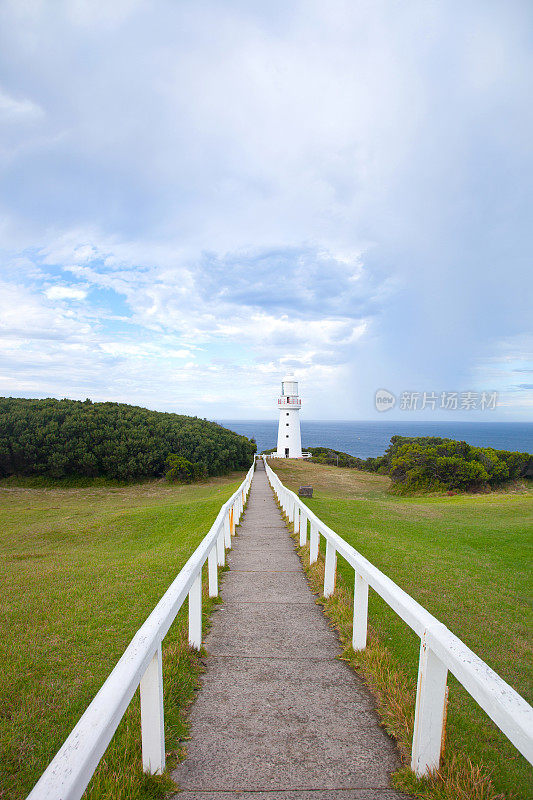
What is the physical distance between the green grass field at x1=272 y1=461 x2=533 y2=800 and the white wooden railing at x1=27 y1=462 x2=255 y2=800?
1504 mm

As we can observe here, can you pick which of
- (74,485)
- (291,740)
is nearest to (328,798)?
(291,740)

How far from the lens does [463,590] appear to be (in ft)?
24.1

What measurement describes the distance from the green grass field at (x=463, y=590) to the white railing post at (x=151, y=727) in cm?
144

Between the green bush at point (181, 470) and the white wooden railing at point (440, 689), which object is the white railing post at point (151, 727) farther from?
the green bush at point (181, 470)

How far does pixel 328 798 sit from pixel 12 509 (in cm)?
2297

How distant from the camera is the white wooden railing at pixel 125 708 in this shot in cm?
153

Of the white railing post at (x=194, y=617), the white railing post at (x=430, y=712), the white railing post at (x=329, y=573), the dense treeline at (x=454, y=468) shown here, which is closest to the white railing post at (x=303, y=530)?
the white railing post at (x=329, y=573)

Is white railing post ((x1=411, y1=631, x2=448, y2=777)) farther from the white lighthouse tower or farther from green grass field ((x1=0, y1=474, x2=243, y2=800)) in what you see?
the white lighthouse tower

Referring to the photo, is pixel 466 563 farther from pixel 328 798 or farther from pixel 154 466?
pixel 154 466

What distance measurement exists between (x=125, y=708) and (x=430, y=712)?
170cm

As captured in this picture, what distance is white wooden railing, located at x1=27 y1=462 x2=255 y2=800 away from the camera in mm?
1526

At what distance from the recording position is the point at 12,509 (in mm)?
21297

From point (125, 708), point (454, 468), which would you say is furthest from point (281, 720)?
point (454, 468)

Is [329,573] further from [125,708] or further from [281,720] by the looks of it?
[125,708]
